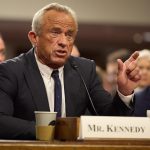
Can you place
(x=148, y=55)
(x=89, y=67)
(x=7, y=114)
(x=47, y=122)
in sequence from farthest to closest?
(x=148, y=55) → (x=89, y=67) → (x=7, y=114) → (x=47, y=122)

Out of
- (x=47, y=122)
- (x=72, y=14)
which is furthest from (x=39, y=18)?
(x=47, y=122)

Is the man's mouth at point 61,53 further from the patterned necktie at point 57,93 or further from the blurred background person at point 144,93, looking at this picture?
the blurred background person at point 144,93

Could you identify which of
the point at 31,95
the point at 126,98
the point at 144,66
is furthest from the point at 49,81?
the point at 144,66

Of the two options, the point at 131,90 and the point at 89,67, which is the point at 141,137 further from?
the point at 89,67

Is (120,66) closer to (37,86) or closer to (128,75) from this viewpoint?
(128,75)

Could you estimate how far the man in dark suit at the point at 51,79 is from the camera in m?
2.61

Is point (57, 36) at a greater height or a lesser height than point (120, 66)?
greater

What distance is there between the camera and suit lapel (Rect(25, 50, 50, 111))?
8.88 feet

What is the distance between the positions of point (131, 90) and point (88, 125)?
0.62m

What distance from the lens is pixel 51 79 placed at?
111 inches

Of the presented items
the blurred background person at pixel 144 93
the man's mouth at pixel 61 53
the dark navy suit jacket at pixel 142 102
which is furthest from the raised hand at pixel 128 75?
the dark navy suit jacket at pixel 142 102

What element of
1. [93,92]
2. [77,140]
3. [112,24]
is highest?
[112,24]

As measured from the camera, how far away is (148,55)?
5398 mm

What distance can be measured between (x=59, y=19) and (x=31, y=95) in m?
0.42
